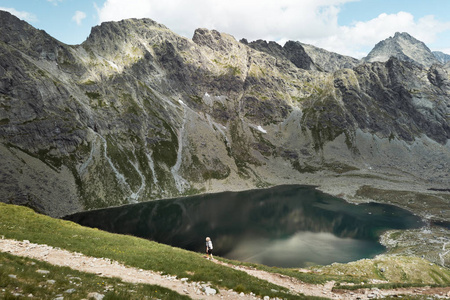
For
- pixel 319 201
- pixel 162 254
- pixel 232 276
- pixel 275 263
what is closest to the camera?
pixel 232 276

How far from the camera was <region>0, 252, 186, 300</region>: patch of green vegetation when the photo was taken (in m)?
10.9

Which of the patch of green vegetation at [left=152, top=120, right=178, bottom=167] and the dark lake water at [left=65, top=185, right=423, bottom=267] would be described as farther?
the patch of green vegetation at [left=152, top=120, right=178, bottom=167]

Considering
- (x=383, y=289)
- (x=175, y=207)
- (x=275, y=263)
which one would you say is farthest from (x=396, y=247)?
(x=175, y=207)

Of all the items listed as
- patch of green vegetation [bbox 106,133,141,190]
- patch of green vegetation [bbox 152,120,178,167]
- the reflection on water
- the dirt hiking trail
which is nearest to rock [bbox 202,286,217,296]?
the dirt hiking trail

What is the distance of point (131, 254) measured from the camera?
25.8 m

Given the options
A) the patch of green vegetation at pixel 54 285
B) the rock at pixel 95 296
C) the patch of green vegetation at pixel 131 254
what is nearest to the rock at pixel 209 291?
the patch of green vegetation at pixel 131 254

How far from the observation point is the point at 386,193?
168250 millimetres

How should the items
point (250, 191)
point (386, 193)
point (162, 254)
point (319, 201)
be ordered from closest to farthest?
point (162, 254) → point (319, 201) → point (386, 193) → point (250, 191)

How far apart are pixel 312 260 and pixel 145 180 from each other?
11880 centimetres

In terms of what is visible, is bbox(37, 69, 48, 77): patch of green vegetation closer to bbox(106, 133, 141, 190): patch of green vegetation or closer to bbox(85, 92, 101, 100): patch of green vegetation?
bbox(85, 92, 101, 100): patch of green vegetation

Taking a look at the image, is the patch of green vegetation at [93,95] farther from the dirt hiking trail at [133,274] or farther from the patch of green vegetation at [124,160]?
the dirt hiking trail at [133,274]

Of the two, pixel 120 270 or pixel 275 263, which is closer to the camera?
pixel 120 270

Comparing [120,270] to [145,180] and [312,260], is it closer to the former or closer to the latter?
[312,260]

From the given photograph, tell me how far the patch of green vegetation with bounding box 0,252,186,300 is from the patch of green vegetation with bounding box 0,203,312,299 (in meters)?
5.51
